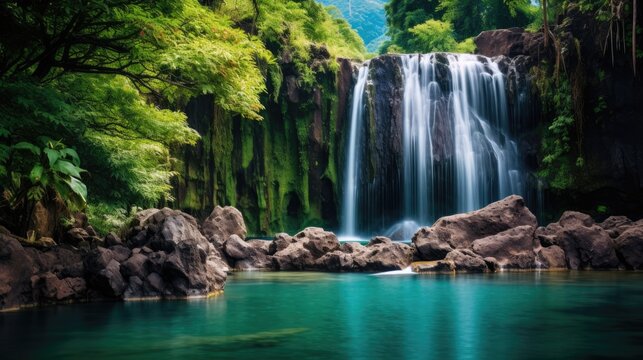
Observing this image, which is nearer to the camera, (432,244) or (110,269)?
(110,269)

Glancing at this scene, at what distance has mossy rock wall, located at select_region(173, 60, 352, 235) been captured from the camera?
101ft

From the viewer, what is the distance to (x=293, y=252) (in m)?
18.5

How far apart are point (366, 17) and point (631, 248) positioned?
353ft

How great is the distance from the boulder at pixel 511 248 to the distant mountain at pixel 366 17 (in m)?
103

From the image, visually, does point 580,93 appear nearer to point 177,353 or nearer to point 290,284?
point 290,284

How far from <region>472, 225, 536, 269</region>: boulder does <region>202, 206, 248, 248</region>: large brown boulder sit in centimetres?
784

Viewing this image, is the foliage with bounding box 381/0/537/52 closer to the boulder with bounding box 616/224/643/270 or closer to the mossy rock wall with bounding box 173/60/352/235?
the mossy rock wall with bounding box 173/60/352/235

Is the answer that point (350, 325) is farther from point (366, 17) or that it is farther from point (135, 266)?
point (366, 17)

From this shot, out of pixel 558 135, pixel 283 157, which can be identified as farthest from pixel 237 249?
pixel 558 135

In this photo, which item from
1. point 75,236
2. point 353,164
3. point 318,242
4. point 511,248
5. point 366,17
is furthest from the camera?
point 366,17

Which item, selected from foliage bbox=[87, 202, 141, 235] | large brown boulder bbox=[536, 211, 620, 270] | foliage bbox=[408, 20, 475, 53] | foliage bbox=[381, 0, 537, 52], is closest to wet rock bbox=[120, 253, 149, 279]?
foliage bbox=[87, 202, 141, 235]

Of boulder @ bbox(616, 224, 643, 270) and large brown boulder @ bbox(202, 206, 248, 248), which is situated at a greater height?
large brown boulder @ bbox(202, 206, 248, 248)

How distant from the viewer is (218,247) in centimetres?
1895

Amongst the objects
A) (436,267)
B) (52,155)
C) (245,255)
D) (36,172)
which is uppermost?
(52,155)
